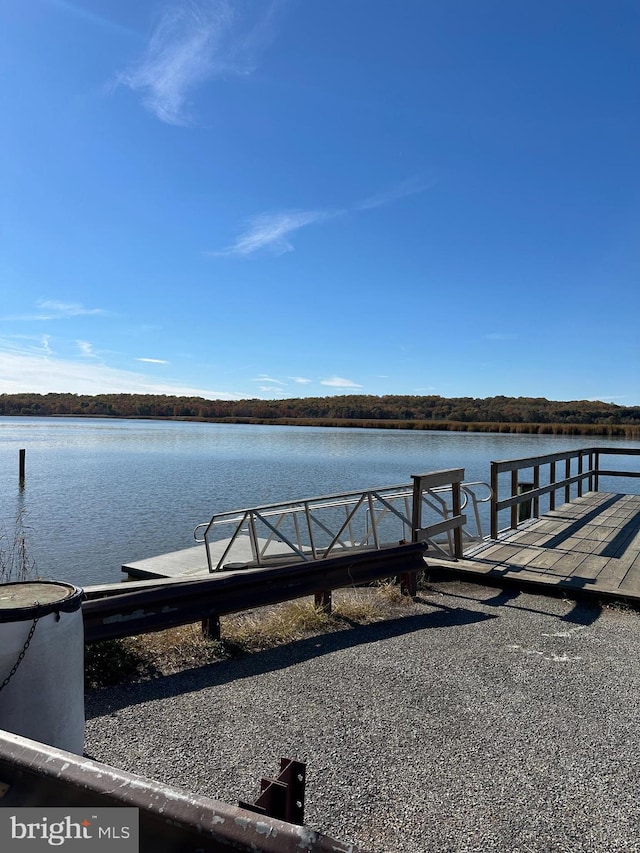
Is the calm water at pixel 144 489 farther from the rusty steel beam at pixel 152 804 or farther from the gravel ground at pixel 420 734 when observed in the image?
the rusty steel beam at pixel 152 804

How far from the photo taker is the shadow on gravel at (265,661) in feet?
14.0

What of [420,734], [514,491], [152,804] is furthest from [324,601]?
[514,491]

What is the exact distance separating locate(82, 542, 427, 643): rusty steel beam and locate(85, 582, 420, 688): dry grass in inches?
10.8

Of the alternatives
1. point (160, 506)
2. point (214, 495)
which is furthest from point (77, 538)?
point (214, 495)

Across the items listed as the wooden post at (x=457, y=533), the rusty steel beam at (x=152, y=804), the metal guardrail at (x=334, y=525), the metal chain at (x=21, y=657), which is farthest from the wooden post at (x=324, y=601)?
the rusty steel beam at (x=152, y=804)

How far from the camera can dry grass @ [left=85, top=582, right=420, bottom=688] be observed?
4.76m

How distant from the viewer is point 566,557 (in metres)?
8.73

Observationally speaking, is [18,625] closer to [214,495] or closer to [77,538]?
[77,538]

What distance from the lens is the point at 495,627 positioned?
602 centimetres

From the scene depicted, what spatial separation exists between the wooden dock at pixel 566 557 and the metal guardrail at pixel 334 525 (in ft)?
2.20

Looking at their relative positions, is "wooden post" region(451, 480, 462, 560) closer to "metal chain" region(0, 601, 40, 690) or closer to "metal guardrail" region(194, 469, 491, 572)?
"metal guardrail" region(194, 469, 491, 572)

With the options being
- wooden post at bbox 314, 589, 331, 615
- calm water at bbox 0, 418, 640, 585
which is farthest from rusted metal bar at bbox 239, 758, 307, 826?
calm water at bbox 0, 418, 640, 585

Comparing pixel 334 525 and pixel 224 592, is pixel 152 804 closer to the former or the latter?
pixel 224 592

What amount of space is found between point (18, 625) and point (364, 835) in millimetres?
1865
